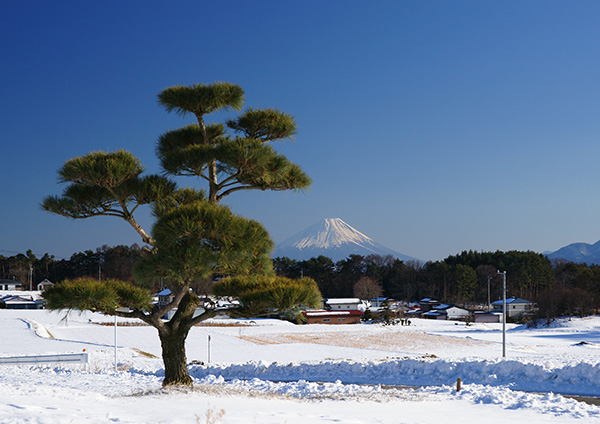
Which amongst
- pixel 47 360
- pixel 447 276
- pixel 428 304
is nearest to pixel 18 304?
pixel 47 360

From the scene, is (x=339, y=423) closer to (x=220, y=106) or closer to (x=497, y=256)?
(x=220, y=106)

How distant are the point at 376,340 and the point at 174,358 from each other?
1163 inches

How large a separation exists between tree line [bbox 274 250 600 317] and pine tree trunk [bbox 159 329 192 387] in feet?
250

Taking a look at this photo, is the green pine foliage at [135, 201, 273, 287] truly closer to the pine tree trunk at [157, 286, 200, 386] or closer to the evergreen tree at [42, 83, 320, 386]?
the evergreen tree at [42, 83, 320, 386]

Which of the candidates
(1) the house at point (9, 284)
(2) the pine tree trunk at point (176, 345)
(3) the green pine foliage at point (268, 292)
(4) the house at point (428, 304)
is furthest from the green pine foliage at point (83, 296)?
(1) the house at point (9, 284)

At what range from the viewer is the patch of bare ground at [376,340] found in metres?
35.6

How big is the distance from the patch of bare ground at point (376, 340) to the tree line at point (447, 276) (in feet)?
145

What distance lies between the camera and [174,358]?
12156 mm

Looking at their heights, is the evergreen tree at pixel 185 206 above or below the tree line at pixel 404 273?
above

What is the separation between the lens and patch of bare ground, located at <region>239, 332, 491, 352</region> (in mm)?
35594

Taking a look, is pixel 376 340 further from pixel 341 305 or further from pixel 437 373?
pixel 341 305

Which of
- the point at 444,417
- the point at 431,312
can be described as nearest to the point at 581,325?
the point at 431,312

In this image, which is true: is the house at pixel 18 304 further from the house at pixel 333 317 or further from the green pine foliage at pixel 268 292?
the green pine foliage at pixel 268 292

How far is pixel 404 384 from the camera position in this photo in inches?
630
